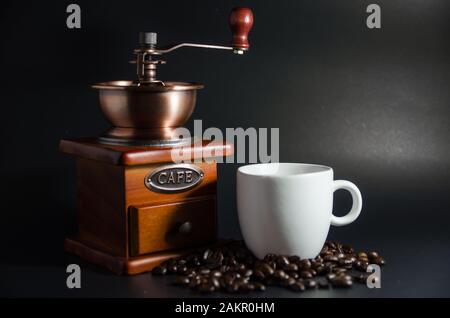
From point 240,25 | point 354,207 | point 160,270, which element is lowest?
point 160,270

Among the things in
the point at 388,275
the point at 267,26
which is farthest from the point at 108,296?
the point at 267,26

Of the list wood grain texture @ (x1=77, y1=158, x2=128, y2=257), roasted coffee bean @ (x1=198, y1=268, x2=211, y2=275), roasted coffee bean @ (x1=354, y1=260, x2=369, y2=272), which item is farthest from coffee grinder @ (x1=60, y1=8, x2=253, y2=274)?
roasted coffee bean @ (x1=354, y1=260, x2=369, y2=272)

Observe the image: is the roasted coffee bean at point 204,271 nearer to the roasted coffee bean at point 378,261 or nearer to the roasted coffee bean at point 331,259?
the roasted coffee bean at point 331,259

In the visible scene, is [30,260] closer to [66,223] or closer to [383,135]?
[66,223]

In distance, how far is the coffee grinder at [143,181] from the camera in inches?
61.2

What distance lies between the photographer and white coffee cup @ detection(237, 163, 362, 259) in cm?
151

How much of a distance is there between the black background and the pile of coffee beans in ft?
0.39

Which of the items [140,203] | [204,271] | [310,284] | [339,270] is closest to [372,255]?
[339,270]

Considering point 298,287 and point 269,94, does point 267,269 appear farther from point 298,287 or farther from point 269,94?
point 269,94

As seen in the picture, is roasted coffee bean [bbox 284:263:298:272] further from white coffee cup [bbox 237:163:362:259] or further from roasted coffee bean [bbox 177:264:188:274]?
roasted coffee bean [bbox 177:264:188:274]

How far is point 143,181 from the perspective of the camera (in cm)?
157

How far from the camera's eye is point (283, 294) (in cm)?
142

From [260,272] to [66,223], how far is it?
0.68m

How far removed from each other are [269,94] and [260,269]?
0.77 m
